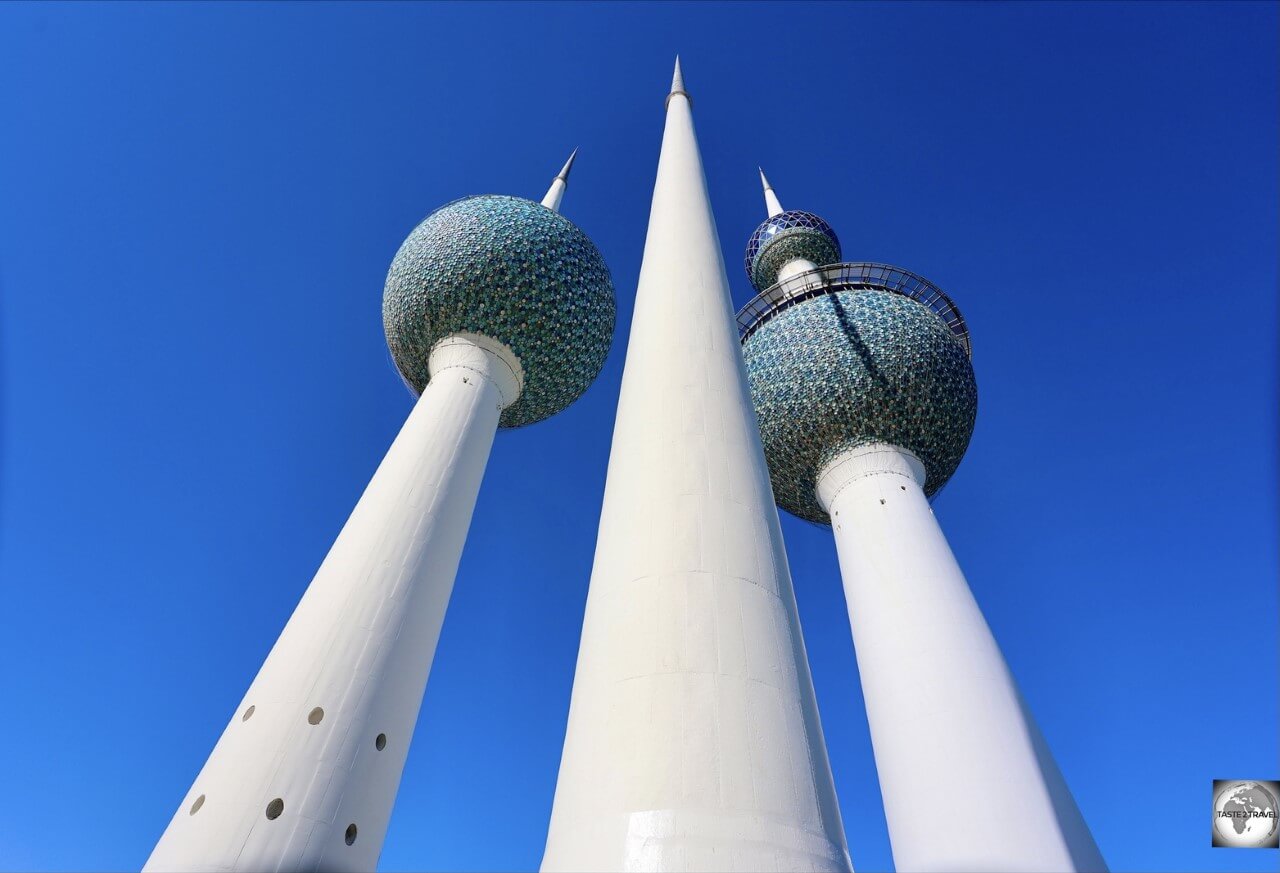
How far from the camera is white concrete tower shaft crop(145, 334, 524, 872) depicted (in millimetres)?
7672

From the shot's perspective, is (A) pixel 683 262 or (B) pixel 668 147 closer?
(A) pixel 683 262

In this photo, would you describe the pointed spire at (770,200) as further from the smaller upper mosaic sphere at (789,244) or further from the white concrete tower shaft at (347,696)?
the white concrete tower shaft at (347,696)

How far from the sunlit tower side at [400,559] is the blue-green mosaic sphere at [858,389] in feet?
19.3

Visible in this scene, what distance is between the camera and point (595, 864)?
2920 millimetres

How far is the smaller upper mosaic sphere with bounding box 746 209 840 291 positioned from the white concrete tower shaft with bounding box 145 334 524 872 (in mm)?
21111

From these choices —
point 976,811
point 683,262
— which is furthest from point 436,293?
point 976,811

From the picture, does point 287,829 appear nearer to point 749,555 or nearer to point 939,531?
point 749,555

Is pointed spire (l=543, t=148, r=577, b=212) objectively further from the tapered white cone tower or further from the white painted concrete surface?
the tapered white cone tower

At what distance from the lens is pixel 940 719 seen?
1199cm

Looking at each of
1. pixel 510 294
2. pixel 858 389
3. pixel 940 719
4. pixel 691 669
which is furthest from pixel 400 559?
pixel 858 389

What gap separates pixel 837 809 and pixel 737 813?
2.79ft

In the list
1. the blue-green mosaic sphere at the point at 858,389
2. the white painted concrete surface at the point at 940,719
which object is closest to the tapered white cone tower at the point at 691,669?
the white painted concrete surface at the point at 940,719

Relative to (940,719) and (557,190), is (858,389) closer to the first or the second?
(940,719)

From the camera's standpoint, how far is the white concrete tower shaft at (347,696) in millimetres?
7672
